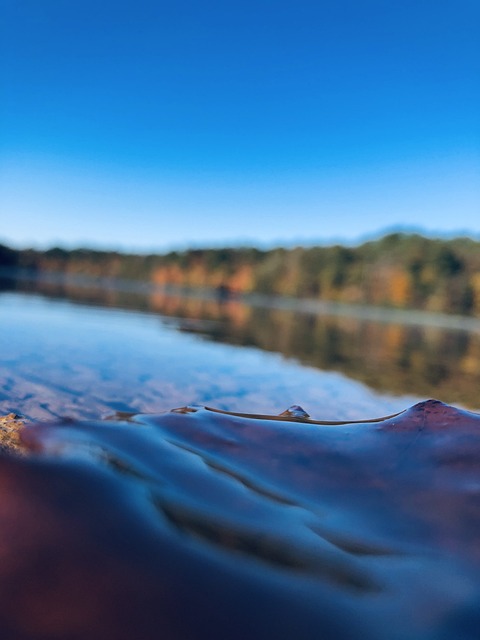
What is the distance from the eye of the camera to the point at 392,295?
86.1 meters

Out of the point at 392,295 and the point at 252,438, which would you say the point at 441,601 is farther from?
the point at 392,295

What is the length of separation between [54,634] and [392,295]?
3567 inches

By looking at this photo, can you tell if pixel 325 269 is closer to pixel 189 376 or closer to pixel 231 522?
pixel 189 376

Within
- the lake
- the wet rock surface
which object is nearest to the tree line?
the lake

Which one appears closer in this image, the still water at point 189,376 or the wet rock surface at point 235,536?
the wet rock surface at point 235,536

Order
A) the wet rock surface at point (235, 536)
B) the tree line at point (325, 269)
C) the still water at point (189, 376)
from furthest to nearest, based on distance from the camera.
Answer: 1. the tree line at point (325, 269)
2. the still water at point (189, 376)
3. the wet rock surface at point (235, 536)

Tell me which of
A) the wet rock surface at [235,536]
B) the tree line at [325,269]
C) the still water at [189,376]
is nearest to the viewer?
the wet rock surface at [235,536]

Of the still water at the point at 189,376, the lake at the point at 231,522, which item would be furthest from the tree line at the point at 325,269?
the lake at the point at 231,522

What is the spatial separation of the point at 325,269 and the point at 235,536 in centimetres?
10176

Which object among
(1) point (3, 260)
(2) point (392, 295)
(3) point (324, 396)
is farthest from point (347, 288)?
(1) point (3, 260)

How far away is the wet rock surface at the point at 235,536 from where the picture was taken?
129cm

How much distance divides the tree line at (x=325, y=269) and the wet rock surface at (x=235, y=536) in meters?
80.4

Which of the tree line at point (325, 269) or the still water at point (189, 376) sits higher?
the tree line at point (325, 269)

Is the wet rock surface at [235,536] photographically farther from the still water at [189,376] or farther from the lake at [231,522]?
the still water at [189,376]
